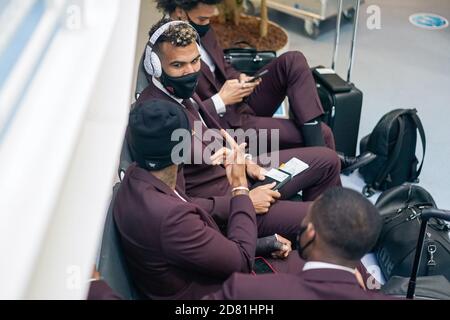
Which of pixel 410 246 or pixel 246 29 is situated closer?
pixel 410 246

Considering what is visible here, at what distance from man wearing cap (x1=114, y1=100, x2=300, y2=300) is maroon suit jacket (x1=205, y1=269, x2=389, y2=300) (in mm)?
233

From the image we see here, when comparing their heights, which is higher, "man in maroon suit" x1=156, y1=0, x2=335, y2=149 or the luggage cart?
"man in maroon suit" x1=156, y1=0, x2=335, y2=149

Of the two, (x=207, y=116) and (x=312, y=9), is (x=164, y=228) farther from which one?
(x=312, y=9)

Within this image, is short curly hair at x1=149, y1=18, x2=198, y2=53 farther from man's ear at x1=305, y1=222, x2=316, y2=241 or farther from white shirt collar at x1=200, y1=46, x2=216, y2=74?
man's ear at x1=305, y1=222, x2=316, y2=241

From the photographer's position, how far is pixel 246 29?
462cm

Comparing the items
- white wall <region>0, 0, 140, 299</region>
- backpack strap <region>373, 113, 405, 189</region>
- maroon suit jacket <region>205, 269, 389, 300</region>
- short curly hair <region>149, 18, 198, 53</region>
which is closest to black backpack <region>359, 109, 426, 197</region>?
backpack strap <region>373, 113, 405, 189</region>

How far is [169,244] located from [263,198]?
2.23 feet

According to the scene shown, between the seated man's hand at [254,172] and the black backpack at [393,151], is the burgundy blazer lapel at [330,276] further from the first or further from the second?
the black backpack at [393,151]

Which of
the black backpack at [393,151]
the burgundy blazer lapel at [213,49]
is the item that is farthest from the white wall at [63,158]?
the black backpack at [393,151]

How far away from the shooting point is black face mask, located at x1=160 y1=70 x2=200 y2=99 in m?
2.18

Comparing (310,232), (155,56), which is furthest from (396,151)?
(310,232)

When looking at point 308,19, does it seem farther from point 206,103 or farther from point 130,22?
point 130,22

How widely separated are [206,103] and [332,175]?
66cm

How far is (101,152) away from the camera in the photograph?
5.17ft
